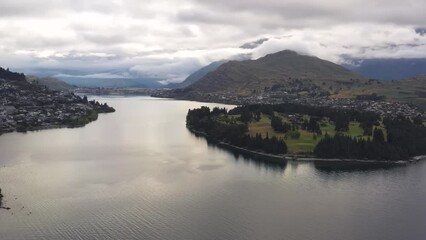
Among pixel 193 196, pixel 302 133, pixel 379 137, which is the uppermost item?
pixel 379 137

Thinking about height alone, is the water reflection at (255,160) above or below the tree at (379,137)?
below

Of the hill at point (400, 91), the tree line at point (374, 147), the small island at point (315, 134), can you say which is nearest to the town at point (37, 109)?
the small island at point (315, 134)

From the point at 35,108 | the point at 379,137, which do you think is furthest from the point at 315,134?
the point at 35,108

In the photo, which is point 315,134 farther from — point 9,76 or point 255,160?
point 9,76

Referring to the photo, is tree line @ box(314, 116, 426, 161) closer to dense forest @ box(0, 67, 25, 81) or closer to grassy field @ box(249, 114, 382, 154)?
grassy field @ box(249, 114, 382, 154)

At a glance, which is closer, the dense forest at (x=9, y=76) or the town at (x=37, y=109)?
the town at (x=37, y=109)

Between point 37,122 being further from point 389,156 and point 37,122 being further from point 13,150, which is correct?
Answer: point 389,156

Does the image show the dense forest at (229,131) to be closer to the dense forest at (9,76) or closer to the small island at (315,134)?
the small island at (315,134)

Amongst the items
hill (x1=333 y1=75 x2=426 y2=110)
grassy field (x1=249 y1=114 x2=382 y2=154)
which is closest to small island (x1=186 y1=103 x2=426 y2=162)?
grassy field (x1=249 y1=114 x2=382 y2=154)

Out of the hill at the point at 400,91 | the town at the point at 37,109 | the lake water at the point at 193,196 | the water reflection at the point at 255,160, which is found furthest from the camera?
the hill at the point at 400,91
